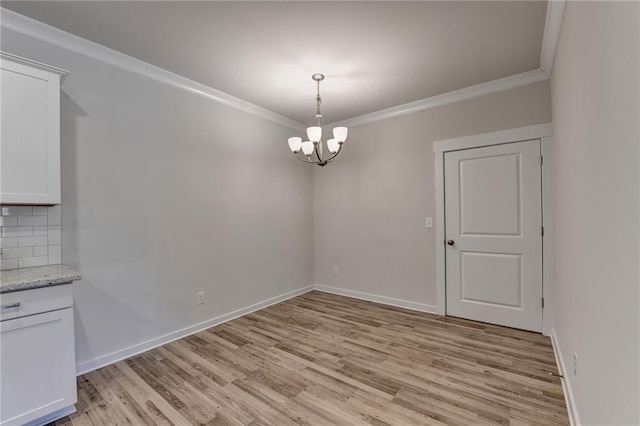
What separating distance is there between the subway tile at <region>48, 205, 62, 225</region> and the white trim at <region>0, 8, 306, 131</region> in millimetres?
1264

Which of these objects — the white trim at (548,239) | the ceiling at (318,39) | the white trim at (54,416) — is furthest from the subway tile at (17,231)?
the white trim at (548,239)

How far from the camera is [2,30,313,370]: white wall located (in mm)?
2303

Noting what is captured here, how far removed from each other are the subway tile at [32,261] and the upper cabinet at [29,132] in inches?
18.2

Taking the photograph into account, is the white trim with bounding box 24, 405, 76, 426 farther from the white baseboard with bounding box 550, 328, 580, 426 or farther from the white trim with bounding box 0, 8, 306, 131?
the white baseboard with bounding box 550, 328, 580, 426

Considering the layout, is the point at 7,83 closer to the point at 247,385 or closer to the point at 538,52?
the point at 247,385

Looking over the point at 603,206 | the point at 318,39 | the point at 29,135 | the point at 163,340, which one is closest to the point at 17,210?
the point at 29,135

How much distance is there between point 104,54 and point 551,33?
3.62 m

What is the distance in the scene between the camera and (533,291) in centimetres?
293

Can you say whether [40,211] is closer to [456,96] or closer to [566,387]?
[566,387]

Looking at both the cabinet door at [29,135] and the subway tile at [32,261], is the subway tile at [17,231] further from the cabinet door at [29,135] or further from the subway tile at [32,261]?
the cabinet door at [29,135]

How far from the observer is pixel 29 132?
189 centimetres

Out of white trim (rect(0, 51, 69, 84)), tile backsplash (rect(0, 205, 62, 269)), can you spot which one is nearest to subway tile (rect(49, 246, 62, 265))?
tile backsplash (rect(0, 205, 62, 269))

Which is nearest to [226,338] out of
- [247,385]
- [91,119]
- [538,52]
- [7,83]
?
[247,385]

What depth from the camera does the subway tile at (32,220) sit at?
2.04 m
